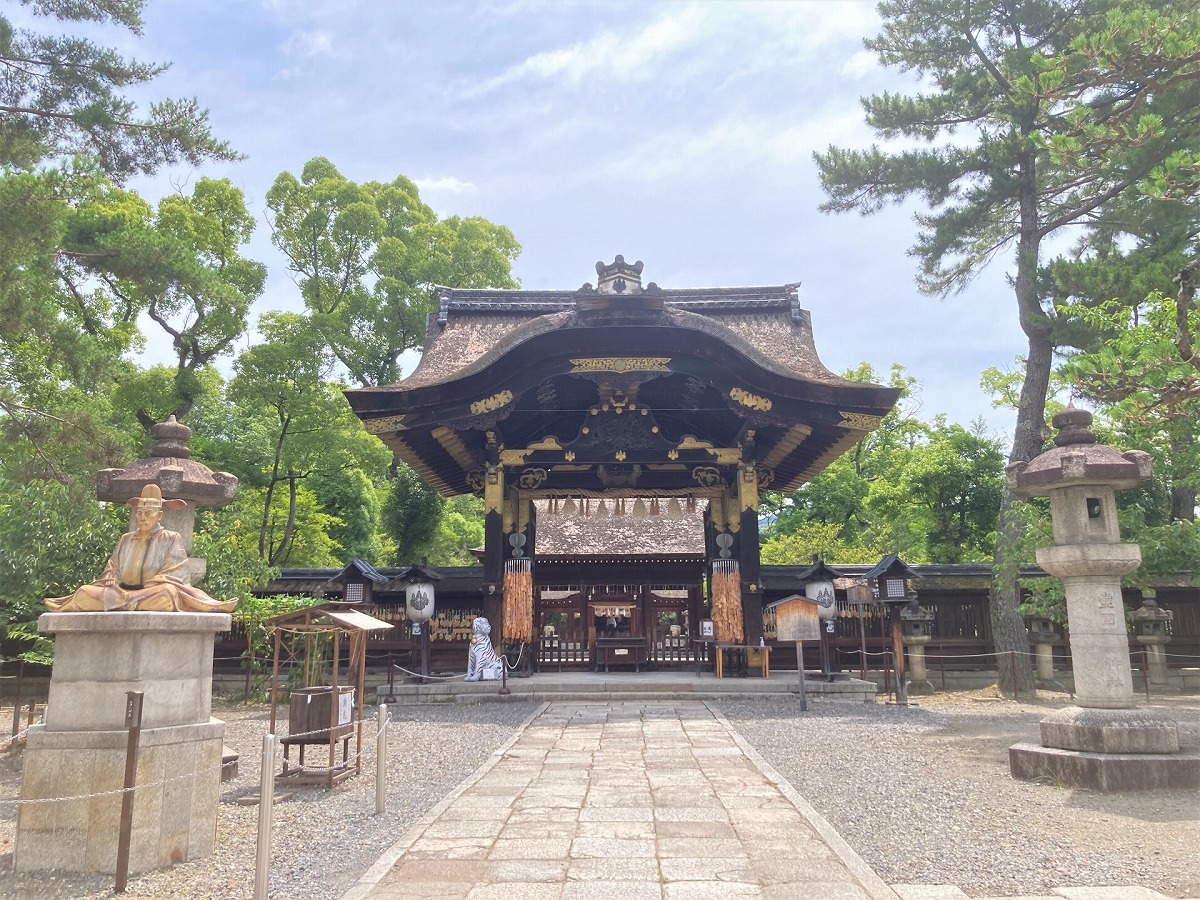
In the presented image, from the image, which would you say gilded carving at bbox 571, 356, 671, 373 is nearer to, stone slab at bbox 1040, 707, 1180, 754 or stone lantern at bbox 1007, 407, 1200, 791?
stone lantern at bbox 1007, 407, 1200, 791

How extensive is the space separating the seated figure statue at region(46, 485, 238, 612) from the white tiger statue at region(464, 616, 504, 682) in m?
7.38

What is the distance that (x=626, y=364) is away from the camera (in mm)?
12227

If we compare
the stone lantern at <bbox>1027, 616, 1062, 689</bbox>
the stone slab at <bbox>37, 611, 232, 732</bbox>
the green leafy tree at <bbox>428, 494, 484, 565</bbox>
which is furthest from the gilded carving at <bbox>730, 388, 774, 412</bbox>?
the green leafy tree at <bbox>428, 494, 484, 565</bbox>

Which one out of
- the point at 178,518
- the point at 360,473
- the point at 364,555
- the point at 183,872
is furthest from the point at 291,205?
the point at 183,872

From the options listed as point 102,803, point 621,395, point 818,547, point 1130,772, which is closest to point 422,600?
point 621,395

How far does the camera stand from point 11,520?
8.44 meters

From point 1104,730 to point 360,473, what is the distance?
70.2 feet

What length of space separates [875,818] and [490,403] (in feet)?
27.6

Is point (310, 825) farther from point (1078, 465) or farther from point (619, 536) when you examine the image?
point (619, 536)

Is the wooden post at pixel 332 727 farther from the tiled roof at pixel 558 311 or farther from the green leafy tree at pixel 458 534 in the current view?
the green leafy tree at pixel 458 534

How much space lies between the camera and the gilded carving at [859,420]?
12.0 m

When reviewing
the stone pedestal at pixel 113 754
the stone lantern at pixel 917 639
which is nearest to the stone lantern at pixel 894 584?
the stone lantern at pixel 917 639

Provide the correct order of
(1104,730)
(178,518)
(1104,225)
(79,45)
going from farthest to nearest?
(1104,225) < (79,45) < (178,518) < (1104,730)

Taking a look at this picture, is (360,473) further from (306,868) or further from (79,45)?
(306,868)
